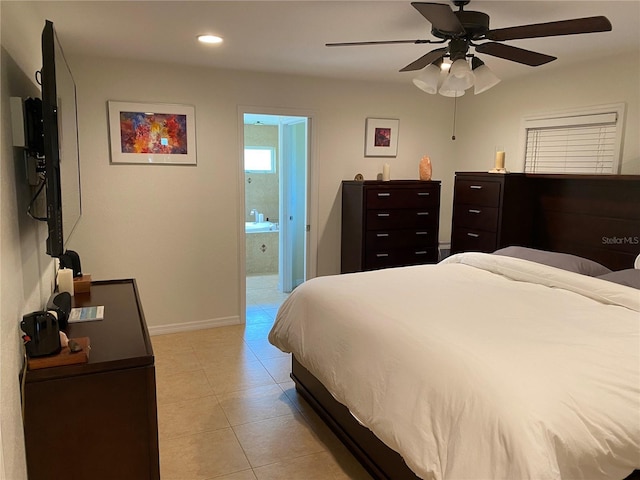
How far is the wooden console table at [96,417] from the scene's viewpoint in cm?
152

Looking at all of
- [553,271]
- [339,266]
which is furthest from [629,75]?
[339,266]

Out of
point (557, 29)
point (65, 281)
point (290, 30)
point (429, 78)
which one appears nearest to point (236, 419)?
point (65, 281)

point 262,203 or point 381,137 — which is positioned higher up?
point 381,137

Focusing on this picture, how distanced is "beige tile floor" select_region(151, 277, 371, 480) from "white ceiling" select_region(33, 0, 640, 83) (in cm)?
236

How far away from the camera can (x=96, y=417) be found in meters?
1.59

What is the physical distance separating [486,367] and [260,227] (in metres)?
5.44

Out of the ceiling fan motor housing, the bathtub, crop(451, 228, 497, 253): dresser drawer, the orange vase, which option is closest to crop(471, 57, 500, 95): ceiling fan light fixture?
the ceiling fan motor housing

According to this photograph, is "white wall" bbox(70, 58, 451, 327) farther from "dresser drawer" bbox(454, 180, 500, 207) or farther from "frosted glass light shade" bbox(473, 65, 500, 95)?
"frosted glass light shade" bbox(473, 65, 500, 95)

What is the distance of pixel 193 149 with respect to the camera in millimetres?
3992

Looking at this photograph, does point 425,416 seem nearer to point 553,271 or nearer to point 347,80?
point 553,271

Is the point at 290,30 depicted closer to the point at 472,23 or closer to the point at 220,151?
the point at 472,23

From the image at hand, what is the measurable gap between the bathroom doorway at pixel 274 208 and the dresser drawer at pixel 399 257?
0.72 meters

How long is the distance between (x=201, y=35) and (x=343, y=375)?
2.31m

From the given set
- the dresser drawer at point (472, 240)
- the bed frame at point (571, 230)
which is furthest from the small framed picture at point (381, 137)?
the bed frame at point (571, 230)
